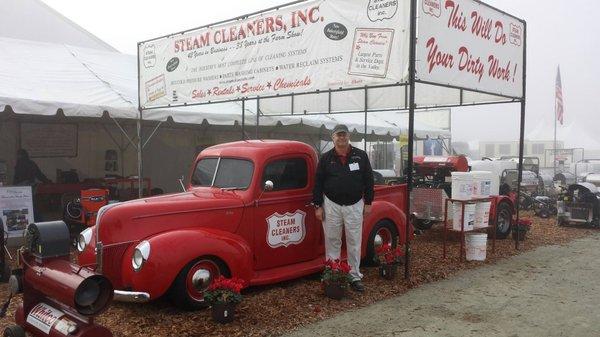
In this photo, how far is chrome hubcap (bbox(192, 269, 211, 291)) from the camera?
4.87 metres

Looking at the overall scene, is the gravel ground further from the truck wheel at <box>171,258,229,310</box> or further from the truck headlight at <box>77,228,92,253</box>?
the truck headlight at <box>77,228,92,253</box>

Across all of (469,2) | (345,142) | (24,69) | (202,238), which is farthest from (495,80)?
(24,69)

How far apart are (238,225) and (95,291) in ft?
6.84

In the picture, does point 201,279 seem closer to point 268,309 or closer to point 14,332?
point 268,309

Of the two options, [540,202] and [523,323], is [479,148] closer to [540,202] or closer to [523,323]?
[540,202]

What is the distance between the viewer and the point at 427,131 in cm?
1745

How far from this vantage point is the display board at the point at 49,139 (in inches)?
444

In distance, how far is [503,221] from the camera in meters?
9.52

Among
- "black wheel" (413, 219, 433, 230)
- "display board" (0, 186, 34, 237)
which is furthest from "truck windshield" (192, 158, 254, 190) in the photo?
"black wheel" (413, 219, 433, 230)

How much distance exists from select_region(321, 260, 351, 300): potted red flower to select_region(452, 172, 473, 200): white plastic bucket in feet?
9.66

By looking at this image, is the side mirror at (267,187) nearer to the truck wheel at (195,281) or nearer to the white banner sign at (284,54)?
the truck wheel at (195,281)

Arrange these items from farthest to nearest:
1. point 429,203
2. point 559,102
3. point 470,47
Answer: point 559,102, point 429,203, point 470,47

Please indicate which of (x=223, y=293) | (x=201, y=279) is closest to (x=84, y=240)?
(x=201, y=279)

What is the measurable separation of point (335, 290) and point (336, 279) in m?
0.13
